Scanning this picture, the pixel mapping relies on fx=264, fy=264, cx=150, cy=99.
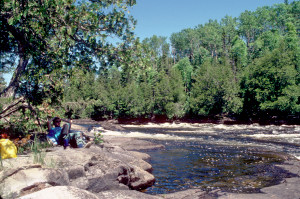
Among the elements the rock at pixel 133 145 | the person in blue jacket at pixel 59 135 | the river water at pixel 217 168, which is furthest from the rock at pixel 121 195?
the rock at pixel 133 145

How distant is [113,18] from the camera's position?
6887 mm

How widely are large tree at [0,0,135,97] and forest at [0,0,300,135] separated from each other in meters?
0.03

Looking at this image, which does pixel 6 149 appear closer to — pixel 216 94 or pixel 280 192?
pixel 280 192

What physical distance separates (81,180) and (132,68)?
3251 millimetres

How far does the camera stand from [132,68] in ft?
23.4

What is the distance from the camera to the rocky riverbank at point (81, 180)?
5215 mm

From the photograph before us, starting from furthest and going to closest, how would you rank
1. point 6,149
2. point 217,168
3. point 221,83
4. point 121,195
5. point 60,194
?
point 221,83 → point 217,168 → point 6,149 → point 121,195 → point 60,194

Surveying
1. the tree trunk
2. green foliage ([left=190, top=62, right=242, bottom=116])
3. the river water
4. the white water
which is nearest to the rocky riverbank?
the river water

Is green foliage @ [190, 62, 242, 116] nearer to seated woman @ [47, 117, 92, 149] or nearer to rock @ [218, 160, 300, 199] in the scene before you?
rock @ [218, 160, 300, 199]

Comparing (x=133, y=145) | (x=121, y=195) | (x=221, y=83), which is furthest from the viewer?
(x=221, y=83)

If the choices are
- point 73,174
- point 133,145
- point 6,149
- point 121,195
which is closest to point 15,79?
point 6,149

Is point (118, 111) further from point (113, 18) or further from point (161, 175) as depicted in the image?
point (113, 18)

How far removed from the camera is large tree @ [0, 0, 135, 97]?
608cm

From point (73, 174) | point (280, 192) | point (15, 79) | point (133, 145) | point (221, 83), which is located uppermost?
point (221, 83)
